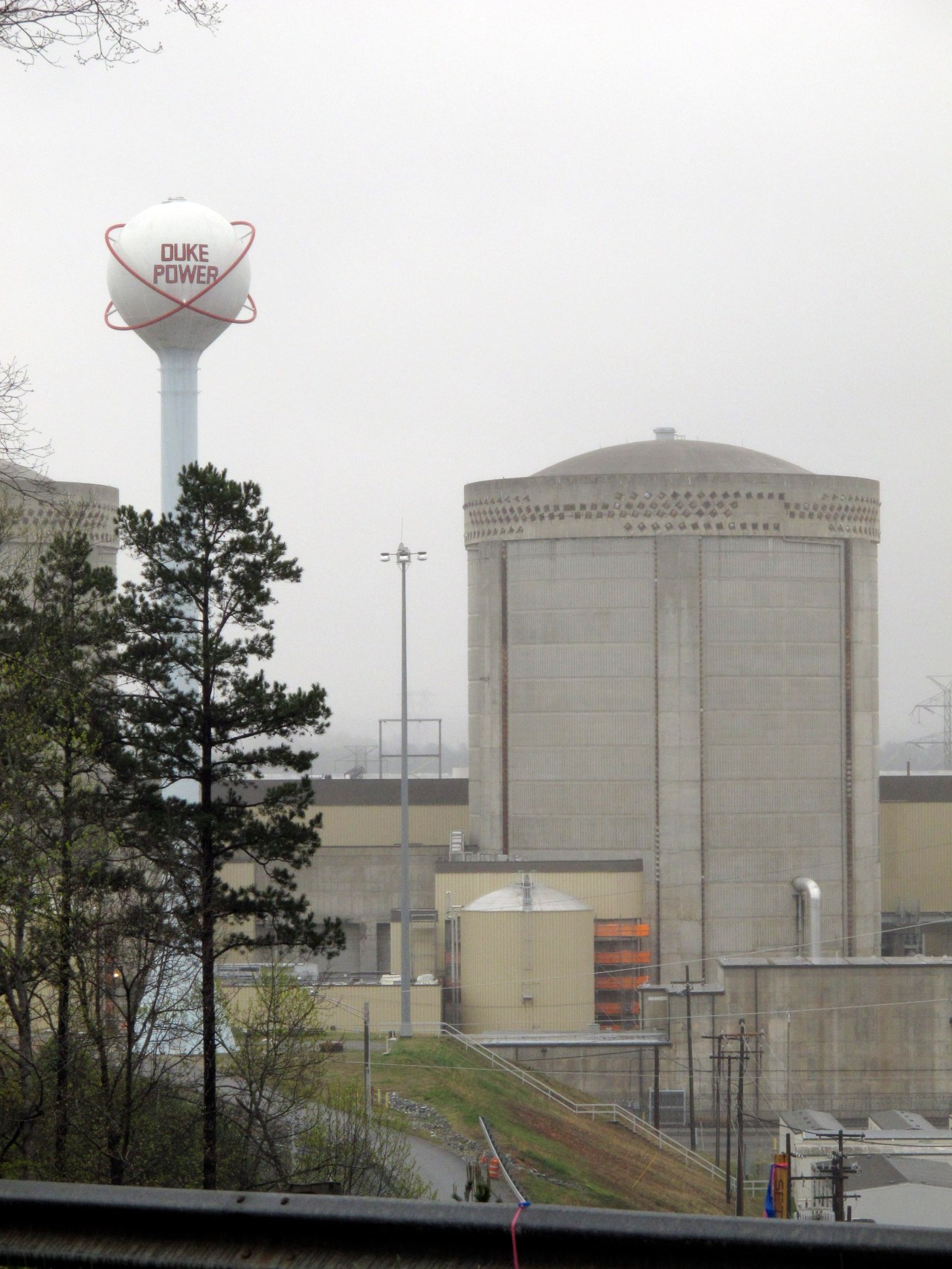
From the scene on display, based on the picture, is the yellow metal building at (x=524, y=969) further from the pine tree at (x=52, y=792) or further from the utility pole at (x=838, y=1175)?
the pine tree at (x=52, y=792)

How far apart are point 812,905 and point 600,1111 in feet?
37.6

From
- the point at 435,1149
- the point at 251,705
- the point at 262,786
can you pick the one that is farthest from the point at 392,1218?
the point at 262,786

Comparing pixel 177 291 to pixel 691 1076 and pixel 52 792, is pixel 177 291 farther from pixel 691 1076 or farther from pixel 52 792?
pixel 691 1076

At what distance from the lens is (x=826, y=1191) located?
108ft

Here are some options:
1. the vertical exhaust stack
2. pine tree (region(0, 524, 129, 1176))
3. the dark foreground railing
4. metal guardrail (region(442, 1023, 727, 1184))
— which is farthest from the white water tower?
→ the dark foreground railing

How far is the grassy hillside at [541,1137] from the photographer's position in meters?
34.3

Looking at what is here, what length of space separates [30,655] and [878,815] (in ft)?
145

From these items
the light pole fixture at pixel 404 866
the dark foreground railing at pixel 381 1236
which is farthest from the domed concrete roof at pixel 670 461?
the dark foreground railing at pixel 381 1236

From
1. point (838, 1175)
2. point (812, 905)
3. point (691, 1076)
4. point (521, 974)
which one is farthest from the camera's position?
point (812, 905)

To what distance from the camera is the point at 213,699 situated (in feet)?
89.8

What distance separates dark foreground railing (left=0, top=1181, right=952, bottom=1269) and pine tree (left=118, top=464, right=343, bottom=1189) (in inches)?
888

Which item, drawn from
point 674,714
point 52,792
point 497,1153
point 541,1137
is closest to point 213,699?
point 52,792

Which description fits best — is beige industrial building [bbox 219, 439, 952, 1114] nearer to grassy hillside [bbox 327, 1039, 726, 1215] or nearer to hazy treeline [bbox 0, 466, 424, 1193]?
grassy hillside [bbox 327, 1039, 726, 1215]

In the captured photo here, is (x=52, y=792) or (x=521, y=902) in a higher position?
(x=52, y=792)
